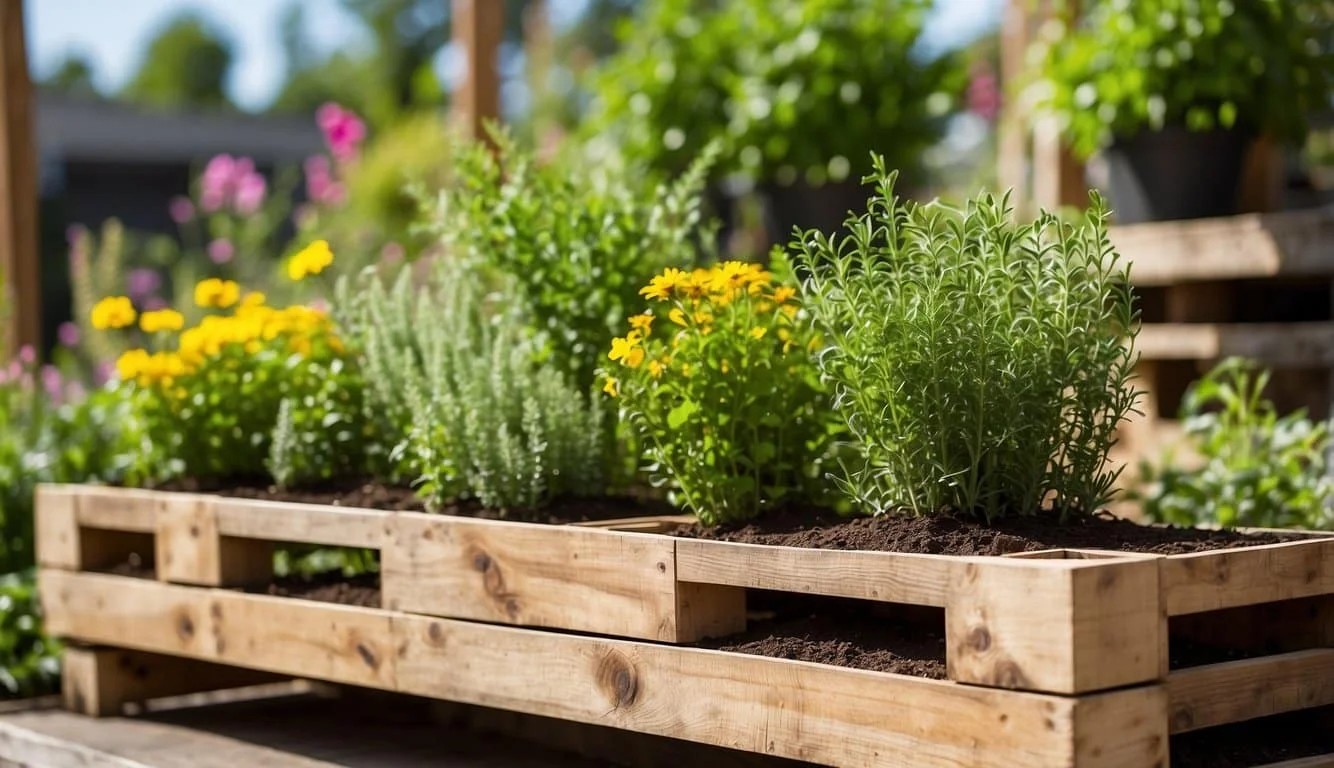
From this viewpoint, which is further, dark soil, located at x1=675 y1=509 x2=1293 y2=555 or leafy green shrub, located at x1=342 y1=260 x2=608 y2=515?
leafy green shrub, located at x1=342 y1=260 x2=608 y2=515

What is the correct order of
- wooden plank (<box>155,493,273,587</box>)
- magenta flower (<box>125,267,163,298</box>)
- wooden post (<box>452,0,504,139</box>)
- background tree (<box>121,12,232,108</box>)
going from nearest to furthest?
wooden plank (<box>155,493,273,587</box>), wooden post (<box>452,0,504,139</box>), magenta flower (<box>125,267,163,298</box>), background tree (<box>121,12,232,108</box>)

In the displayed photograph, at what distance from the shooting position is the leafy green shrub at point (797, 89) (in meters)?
4.43

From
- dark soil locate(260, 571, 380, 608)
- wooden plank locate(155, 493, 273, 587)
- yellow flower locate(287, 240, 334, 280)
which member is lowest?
dark soil locate(260, 571, 380, 608)

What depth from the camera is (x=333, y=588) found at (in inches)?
120

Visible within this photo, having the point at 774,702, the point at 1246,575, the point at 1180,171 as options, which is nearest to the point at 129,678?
the point at 774,702

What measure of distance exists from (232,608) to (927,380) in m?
1.50

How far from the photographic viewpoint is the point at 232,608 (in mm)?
3059

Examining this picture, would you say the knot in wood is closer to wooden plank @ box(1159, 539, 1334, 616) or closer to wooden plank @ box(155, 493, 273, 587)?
Answer: wooden plank @ box(1159, 539, 1334, 616)

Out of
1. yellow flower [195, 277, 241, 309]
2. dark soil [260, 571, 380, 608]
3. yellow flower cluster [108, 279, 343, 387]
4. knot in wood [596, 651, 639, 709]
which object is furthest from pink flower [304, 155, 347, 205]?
knot in wood [596, 651, 639, 709]

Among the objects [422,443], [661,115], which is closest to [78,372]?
[661,115]

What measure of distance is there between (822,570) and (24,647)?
2441mm

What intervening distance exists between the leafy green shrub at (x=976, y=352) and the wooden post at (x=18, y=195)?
353 cm

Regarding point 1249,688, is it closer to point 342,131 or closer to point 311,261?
point 311,261

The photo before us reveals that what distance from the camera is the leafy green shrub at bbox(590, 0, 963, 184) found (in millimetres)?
4434
